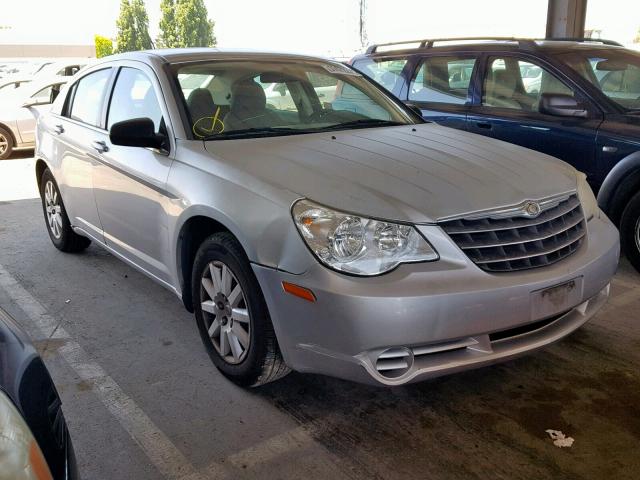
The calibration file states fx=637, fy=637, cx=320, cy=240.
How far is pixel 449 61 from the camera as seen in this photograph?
5.88 metres

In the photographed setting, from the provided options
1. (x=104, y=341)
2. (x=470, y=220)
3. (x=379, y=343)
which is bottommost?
(x=104, y=341)

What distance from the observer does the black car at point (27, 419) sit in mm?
1368

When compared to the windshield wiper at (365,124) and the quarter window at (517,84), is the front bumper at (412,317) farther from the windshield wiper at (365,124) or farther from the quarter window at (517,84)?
the quarter window at (517,84)

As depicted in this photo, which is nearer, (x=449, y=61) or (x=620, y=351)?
(x=620, y=351)

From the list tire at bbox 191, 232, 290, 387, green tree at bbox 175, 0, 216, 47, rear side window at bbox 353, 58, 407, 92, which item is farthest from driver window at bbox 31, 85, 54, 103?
green tree at bbox 175, 0, 216, 47

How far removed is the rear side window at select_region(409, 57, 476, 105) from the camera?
573 centimetres

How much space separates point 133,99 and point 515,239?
249 cm

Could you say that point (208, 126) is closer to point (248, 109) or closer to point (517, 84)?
point (248, 109)

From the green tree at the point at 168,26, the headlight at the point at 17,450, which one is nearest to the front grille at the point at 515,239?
the headlight at the point at 17,450

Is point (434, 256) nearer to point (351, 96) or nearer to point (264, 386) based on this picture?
point (264, 386)

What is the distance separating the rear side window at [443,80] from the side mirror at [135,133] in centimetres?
325

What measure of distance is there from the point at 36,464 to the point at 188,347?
225 cm

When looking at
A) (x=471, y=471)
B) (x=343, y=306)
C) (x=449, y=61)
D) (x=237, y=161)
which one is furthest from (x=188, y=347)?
(x=449, y=61)

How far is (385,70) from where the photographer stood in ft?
21.3
